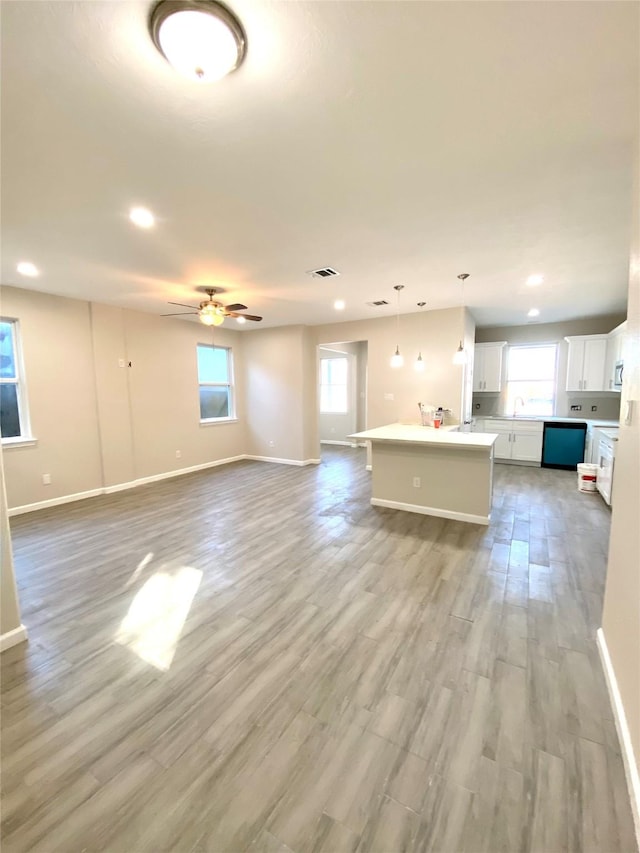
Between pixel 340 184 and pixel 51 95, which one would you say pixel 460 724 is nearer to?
pixel 340 184

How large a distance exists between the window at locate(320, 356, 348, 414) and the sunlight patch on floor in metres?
6.62

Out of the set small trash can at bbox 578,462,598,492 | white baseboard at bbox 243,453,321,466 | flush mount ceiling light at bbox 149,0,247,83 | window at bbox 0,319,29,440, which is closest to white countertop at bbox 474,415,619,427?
small trash can at bbox 578,462,598,492

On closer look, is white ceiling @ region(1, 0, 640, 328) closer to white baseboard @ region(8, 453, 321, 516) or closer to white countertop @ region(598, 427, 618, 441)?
white countertop @ region(598, 427, 618, 441)

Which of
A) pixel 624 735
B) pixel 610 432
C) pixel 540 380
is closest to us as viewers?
pixel 624 735

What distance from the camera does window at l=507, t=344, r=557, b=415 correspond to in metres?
6.90

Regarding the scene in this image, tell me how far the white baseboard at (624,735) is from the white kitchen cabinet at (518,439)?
5.13 metres

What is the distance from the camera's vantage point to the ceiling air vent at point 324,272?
3.59m

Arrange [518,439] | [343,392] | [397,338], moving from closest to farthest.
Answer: [397,338]
[518,439]
[343,392]

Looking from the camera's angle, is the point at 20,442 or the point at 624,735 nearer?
the point at 624,735

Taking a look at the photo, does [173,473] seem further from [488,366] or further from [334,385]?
[488,366]

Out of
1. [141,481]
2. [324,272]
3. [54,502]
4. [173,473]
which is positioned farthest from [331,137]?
[173,473]

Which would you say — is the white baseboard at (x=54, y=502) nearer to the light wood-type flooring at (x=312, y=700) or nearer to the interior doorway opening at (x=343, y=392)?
the light wood-type flooring at (x=312, y=700)

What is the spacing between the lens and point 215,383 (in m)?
7.02

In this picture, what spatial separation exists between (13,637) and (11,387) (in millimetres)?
3537
